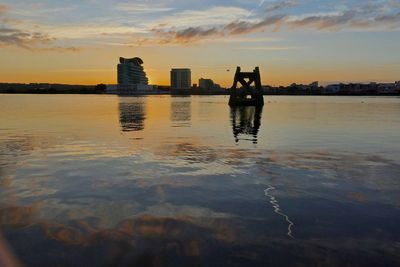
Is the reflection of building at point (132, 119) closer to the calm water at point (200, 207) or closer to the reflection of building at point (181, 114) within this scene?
the reflection of building at point (181, 114)

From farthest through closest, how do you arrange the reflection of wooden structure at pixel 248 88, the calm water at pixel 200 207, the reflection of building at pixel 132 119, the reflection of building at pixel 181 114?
the reflection of wooden structure at pixel 248 88
the reflection of building at pixel 181 114
the reflection of building at pixel 132 119
the calm water at pixel 200 207

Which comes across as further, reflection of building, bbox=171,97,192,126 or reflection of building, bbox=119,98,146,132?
reflection of building, bbox=171,97,192,126

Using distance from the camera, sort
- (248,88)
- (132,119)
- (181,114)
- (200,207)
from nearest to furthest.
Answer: (200,207)
(132,119)
(181,114)
(248,88)

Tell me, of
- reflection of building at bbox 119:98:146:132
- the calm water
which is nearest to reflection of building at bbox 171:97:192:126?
reflection of building at bbox 119:98:146:132

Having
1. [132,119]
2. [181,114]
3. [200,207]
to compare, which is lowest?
[181,114]

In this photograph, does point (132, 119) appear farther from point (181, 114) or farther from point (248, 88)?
point (248, 88)

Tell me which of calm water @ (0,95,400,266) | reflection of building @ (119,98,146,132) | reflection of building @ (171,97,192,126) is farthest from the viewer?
reflection of building @ (171,97,192,126)

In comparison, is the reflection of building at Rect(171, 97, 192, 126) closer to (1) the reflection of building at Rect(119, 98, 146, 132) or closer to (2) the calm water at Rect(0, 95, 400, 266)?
(1) the reflection of building at Rect(119, 98, 146, 132)

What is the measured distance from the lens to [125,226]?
8203mm

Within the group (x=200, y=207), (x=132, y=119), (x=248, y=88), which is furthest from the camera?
(x=248, y=88)

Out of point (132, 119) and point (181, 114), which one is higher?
point (132, 119)

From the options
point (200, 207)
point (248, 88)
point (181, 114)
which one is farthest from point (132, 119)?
point (248, 88)

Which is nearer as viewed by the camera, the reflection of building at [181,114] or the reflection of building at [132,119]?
the reflection of building at [132,119]

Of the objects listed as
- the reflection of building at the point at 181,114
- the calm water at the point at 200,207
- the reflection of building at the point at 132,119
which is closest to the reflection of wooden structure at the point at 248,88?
the reflection of building at the point at 181,114
